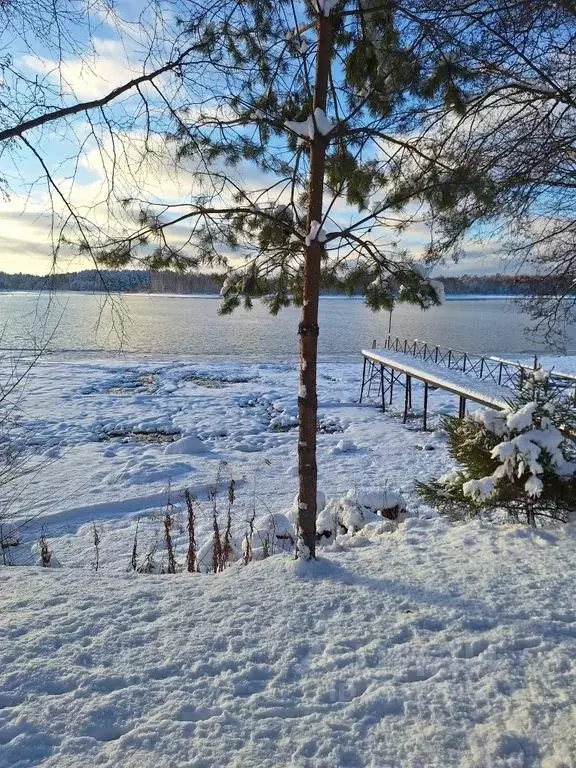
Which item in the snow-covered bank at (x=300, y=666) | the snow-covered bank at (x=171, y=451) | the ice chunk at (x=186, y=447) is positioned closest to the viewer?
the snow-covered bank at (x=300, y=666)

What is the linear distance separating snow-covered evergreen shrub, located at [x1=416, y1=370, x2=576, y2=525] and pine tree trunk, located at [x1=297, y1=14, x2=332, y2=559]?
1.54 metres

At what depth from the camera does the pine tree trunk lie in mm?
4254

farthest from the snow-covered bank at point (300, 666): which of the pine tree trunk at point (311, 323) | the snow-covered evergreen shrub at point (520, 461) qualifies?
the snow-covered evergreen shrub at point (520, 461)

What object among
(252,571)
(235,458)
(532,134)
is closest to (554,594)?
(252,571)

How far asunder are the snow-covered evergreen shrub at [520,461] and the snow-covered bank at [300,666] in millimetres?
728

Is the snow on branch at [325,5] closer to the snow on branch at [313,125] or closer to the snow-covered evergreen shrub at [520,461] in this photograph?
the snow on branch at [313,125]

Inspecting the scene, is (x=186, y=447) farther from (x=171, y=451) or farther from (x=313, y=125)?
(x=313, y=125)

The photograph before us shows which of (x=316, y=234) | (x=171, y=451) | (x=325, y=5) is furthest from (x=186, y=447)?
(x=325, y=5)

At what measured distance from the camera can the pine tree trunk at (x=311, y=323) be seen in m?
4.25

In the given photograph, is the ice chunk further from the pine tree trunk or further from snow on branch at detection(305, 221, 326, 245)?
snow on branch at detection(305, 221, 326, 245)

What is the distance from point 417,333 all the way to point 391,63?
136 feet

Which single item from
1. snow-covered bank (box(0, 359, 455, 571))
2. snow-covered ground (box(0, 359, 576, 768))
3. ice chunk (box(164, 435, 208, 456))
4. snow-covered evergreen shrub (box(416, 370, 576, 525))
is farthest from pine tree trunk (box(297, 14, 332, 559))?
ice chunk (box(164, 435, 208, 456))

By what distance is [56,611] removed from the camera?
11.7 feet

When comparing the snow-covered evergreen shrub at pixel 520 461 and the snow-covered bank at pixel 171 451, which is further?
the snow-covered bank at pixel 171 451
